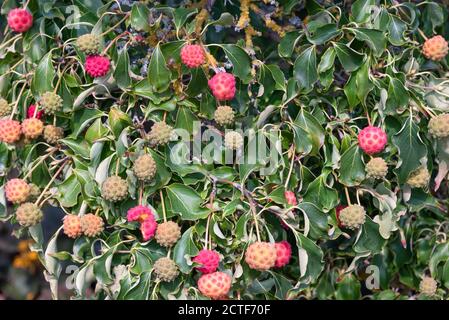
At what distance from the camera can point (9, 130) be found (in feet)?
4.88

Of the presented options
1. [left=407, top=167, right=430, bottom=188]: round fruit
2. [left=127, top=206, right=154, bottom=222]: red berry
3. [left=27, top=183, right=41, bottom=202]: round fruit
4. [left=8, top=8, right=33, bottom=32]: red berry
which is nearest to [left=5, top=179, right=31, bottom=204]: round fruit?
[left=27, top=183, right=41, bottom=202]: round fruit

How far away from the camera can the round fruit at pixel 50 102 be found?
1448 millimetres

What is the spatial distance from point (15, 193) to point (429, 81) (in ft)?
3.06

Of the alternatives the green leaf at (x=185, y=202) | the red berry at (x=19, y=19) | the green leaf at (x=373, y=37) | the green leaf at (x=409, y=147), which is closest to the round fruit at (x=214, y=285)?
the green leaf at (x=185, y=202)

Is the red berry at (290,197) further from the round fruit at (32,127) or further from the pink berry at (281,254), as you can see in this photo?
the round fruit at (32,127)

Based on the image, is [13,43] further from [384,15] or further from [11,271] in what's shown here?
[11,271]

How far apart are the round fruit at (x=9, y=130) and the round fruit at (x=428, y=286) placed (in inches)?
40.9

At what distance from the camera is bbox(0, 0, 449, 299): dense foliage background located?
56.2 inches

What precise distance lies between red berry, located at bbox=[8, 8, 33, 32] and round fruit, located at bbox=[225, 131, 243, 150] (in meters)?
0.52

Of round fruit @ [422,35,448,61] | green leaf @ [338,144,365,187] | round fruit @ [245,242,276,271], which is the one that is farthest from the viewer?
round fruit @ [422,35,448,61]

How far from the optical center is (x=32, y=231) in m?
1.51

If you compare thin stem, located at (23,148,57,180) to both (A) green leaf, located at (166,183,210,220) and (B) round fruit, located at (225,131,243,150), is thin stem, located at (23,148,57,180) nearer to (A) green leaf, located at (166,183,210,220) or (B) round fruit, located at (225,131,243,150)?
(A) green leaf, located at (166,183,210,220)
